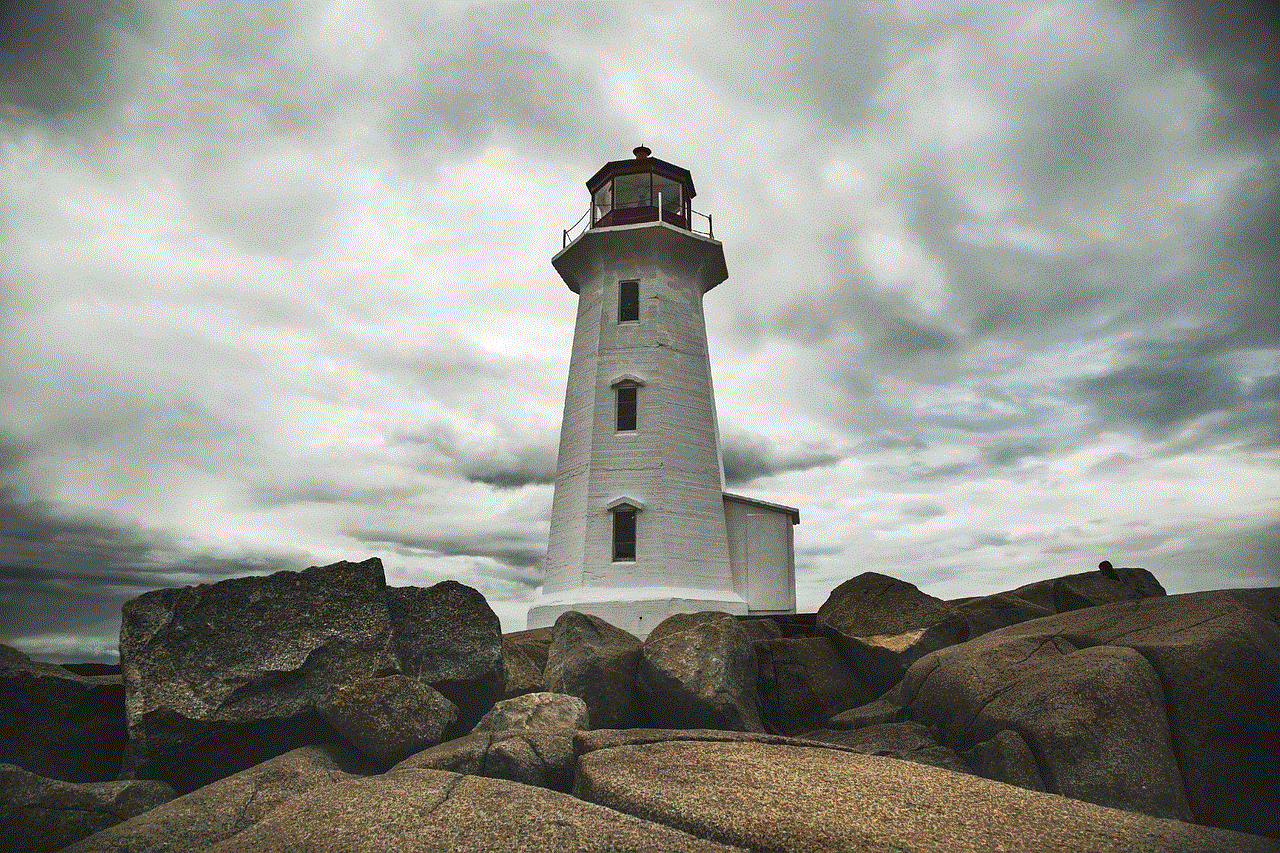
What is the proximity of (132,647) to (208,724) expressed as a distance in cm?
107

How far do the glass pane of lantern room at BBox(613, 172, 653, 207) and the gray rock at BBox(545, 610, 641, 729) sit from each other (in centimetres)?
1571

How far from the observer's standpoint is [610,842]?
14.8ft

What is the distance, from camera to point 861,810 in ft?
15.8

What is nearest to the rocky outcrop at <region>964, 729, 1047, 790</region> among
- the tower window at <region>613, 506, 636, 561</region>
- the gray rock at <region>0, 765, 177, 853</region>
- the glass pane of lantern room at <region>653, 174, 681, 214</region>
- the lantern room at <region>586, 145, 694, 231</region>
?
the gray rock at <region>0, 765, 177, 853</region>

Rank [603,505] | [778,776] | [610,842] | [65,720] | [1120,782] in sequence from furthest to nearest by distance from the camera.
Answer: [603,505] < [65,720] < [1120,782] < [778,776] < [610,842]

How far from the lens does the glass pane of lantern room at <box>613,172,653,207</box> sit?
2242 centimetres

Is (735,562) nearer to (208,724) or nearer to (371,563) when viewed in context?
(371,563)

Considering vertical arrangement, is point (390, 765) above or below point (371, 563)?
below

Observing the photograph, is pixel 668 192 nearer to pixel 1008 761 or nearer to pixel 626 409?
pixel 626 409

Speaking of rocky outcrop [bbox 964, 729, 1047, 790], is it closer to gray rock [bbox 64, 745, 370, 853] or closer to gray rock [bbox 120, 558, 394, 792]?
gray rock [bbox 64, 745, 370, 853]

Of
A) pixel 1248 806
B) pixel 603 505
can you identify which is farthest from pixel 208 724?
pixel 603 505

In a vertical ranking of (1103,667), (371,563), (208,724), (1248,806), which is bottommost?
(1248,806)

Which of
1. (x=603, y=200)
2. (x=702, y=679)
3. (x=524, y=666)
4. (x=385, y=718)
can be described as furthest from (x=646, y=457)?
(x=385, y=718)

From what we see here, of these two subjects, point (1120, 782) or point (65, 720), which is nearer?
point (1120, 782)
